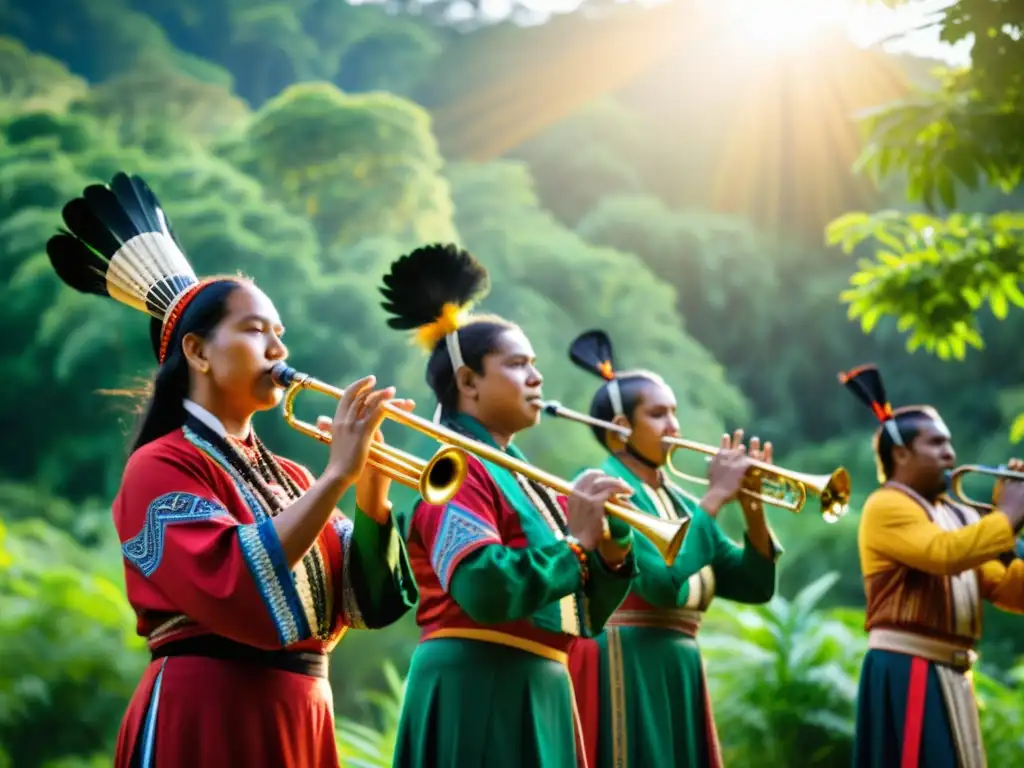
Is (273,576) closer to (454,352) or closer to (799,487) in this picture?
(454,352)

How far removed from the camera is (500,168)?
1634 centimetres

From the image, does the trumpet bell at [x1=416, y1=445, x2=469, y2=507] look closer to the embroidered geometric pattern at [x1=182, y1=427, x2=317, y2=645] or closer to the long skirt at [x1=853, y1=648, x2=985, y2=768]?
the embroidered geometric pattern at [x1=182, y1=427, x2=317, y2=645]

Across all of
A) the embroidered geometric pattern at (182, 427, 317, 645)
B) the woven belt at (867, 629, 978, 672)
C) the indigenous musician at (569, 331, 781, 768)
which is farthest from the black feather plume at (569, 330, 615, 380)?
the embroidered geometric pattern at (182, 427, 317, 645)

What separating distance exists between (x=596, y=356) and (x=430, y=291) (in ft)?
4.94

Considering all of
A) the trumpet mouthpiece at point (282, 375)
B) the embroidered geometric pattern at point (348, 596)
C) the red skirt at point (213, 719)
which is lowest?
the red skirt at point (213, 719)

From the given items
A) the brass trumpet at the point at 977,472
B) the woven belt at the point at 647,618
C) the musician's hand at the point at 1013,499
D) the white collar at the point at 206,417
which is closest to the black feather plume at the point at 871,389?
the brass trumpet at the point at 977,472

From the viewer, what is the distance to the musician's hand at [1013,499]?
4898 mm

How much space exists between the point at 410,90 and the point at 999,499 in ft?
47.7

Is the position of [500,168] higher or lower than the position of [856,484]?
higher

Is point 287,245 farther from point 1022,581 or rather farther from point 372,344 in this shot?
point 1022,581

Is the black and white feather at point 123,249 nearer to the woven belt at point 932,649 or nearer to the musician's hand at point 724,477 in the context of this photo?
the musician's hand at point 724,477

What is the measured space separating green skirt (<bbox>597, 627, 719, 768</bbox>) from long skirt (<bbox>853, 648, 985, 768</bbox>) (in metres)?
0.92

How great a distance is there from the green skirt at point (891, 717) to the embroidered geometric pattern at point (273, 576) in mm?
3174

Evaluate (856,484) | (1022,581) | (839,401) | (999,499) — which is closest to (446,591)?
(999,499)
